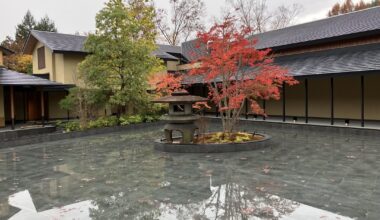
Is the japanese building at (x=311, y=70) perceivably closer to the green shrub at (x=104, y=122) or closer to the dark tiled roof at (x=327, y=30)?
the dark tiled roof at (x=327, y=30)

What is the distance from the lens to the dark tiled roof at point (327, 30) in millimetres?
15656

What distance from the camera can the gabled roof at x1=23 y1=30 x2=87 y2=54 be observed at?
2019 cm

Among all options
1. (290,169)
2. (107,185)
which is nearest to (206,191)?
(107,185)

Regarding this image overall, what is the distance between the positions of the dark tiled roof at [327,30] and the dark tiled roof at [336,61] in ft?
2.26

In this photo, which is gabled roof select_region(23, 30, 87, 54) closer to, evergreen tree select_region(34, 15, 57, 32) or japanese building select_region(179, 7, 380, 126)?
japanese building select_region(179, 7, 380, 126)

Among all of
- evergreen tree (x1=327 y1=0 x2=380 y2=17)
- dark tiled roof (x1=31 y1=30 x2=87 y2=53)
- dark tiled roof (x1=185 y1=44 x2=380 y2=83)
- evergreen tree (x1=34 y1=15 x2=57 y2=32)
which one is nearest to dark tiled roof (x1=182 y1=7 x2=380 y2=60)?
dark tiled roof (x1=185 y1=44 x2=380 y2=83)

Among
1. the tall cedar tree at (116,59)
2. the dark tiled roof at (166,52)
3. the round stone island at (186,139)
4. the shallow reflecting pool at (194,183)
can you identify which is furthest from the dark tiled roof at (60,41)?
the round stone island at (186,139)

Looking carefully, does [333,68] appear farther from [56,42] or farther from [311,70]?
[56,42]

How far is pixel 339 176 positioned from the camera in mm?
6938

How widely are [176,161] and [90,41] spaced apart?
33.4 feet

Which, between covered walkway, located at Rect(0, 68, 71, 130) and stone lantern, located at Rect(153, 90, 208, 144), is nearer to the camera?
stone lantern, located at Rect(153, 90, 208, 144)

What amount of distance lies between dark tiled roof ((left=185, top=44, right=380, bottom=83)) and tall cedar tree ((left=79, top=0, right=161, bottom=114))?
7.46 metres

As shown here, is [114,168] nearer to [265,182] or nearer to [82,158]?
[82,158]

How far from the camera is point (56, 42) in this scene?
2088 centimetres
